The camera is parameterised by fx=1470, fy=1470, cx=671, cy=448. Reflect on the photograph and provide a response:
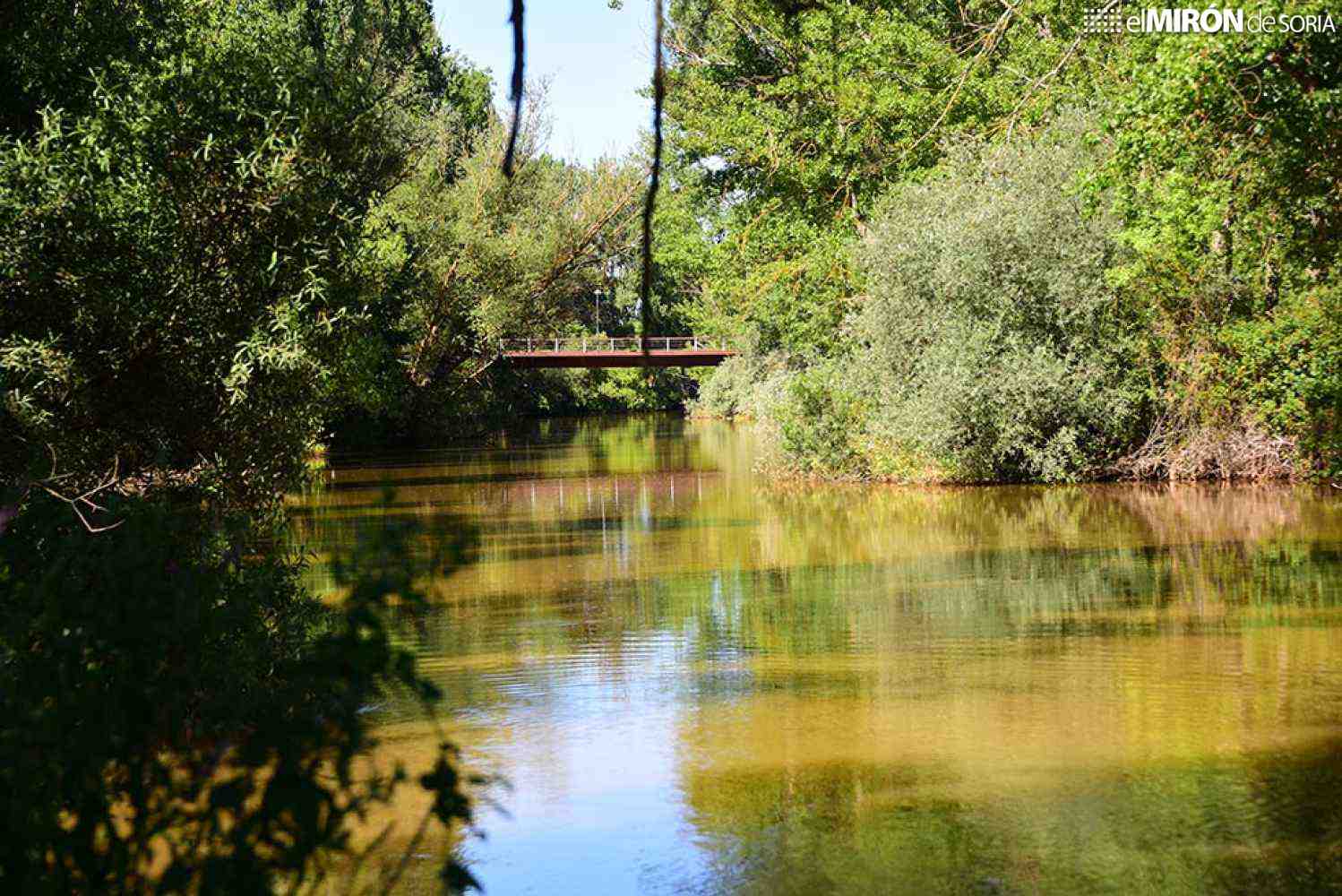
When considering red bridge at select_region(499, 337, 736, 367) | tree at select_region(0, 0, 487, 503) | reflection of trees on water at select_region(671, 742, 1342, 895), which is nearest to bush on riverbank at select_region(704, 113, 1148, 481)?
tree at select_region(0, 0, 487, 503)

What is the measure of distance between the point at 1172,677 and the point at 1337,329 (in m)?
11.3

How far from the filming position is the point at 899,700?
10.9m

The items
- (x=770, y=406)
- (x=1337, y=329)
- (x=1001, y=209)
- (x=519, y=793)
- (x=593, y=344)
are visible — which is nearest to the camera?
(x=519, y=793)

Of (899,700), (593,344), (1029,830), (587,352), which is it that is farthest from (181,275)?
(593,344)

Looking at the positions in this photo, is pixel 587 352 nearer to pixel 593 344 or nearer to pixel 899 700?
pixel 593 344

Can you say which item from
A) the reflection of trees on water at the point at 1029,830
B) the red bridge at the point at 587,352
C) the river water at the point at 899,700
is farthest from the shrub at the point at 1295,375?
the red bridge at the point at 587,352

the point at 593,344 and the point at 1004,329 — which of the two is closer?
the point at 1004,329

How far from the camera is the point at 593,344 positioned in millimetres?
54094

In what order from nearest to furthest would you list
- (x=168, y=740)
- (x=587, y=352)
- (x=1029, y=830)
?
(x=168, y=740) → (x=1029, y=830) → (x=587, y=352)

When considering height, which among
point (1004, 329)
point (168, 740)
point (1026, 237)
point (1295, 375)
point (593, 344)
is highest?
point (593, 344)

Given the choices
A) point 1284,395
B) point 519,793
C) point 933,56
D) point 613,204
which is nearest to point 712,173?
point 933,56

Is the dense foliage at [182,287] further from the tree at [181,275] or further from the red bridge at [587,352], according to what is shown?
the red bridge at [587,352]

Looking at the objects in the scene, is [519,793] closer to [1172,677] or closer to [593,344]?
[1172,677]

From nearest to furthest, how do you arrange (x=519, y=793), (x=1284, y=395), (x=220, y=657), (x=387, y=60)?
(x=220, y=657) < (x=519, y=793) < (x=1284, y=395) < (x=387, y=60)
